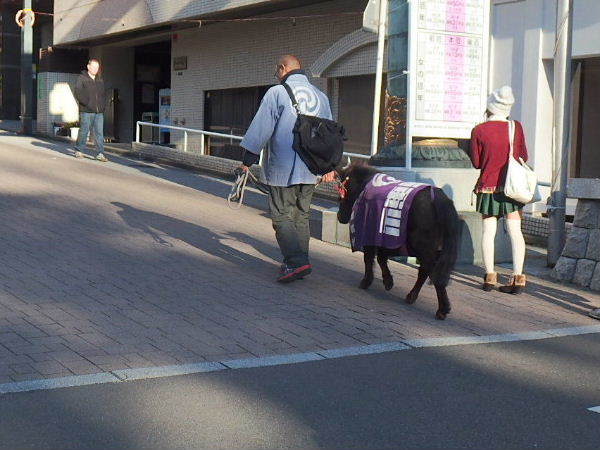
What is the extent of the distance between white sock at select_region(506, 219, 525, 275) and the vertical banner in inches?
77.3

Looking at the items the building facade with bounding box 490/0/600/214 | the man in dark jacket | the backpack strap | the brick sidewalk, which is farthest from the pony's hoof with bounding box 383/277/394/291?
the man in dark jacket

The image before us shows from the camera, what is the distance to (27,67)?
81.7 ft

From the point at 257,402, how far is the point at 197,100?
1896cm

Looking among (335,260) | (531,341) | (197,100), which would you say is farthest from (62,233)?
(197,100)

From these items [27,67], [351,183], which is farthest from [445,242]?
[27,67]

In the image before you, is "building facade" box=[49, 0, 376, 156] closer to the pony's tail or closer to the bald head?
the bald head

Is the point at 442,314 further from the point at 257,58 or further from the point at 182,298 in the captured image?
the point at 257,58

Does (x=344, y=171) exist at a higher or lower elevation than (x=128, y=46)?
lower

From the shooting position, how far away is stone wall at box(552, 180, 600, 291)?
867cm

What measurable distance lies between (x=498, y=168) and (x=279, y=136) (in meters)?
1.91

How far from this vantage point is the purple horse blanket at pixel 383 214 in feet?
23.4

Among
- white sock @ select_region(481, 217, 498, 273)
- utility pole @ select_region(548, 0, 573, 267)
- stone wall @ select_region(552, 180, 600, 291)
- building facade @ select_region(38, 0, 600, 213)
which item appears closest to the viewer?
white sock @ select_region(481, 217, 498, 273)

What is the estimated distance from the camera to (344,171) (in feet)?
25.9

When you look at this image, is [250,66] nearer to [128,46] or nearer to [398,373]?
[128,46]
